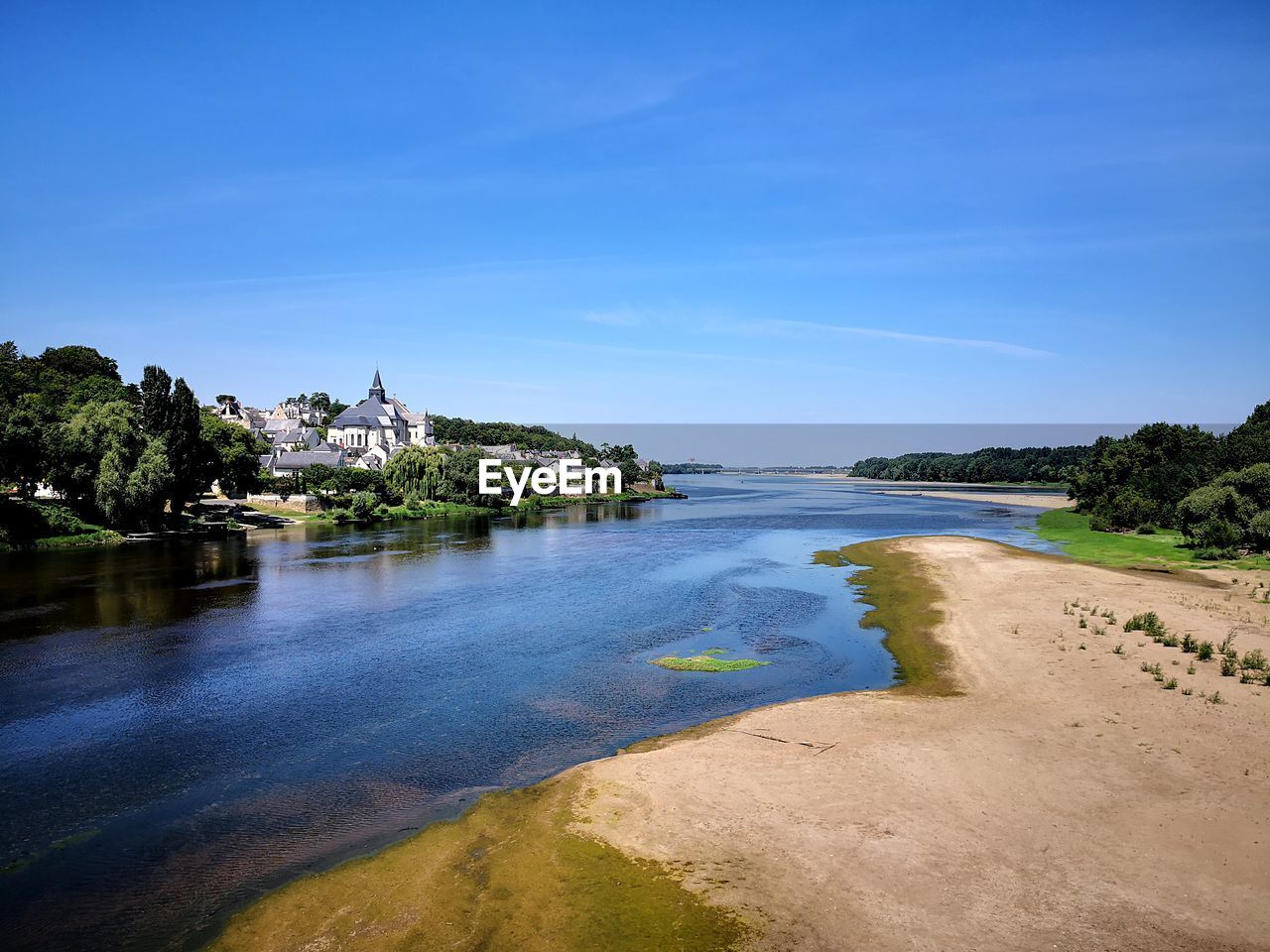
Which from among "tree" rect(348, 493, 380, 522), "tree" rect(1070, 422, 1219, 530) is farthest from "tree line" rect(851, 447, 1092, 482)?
"tree" rect(348, 493, 380, 522)

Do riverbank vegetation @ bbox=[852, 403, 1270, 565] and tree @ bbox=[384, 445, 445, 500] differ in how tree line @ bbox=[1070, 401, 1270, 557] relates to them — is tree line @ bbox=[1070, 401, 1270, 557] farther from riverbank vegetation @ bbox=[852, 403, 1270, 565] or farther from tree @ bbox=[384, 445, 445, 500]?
tree @ bbox=[384, 445, 445, 500]

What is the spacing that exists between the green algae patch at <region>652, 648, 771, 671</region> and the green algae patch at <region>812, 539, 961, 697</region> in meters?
4.41

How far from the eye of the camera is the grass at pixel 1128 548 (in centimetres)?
3806

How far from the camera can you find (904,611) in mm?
29594

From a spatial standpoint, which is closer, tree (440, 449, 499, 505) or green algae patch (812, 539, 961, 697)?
green algae patch (812, 539, 961, 697)

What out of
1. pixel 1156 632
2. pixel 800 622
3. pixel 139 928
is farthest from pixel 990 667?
pixel 139 928

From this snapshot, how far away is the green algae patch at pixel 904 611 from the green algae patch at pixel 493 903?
1114cm

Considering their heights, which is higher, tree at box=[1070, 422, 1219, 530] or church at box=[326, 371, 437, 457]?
church at box=[326, 371, 437, 457]

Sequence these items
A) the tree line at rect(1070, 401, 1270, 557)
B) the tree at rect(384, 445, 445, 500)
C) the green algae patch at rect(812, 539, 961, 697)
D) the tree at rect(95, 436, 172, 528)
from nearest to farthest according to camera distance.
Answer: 1. the green algae patch at rect(812, 539, 961, 697)
2. the tree line at rect(1070, 401, 1270, 557)
3. the tree at rect(95, 436, 172, 528)
4. the tree at rect(384, 445, 445, 500)

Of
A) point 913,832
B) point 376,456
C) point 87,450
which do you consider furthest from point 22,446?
point 376,456

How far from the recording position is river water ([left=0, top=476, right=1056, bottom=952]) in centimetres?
1138

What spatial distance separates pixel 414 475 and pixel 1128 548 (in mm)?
66450

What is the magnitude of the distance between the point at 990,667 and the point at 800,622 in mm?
8715

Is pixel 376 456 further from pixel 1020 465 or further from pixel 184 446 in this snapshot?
pixel 1020 465
